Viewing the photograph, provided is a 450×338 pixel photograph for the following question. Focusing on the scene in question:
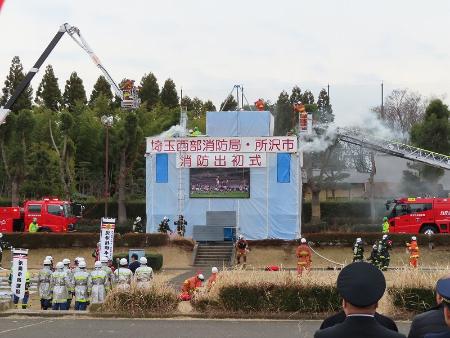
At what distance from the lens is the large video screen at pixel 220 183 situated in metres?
40.4

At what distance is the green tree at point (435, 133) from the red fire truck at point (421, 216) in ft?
33.7

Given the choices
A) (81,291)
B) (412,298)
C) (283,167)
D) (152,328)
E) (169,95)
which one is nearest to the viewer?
(152,328)

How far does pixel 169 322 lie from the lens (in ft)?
48.4

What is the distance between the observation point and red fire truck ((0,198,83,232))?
41094mm

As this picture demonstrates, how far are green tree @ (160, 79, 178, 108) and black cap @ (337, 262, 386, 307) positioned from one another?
77.5 meters

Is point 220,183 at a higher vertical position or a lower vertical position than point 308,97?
lower

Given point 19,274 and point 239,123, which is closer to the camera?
point 19,274

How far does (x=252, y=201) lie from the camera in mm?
40312

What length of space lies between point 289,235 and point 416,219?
741cm

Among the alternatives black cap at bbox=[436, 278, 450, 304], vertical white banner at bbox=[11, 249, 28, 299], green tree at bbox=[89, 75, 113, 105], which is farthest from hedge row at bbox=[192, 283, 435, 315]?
green tree at bbox=[89, 75, 113, 105]

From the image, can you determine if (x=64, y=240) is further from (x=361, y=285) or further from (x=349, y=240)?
(x=361, y=285)

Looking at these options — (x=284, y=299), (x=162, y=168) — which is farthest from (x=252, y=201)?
(x=284, y=299)

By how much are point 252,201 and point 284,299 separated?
25.0m

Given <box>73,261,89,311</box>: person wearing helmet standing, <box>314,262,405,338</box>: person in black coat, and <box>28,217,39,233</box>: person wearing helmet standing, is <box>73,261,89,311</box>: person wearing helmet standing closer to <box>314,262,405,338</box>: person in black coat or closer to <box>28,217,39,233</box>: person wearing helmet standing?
<box>314,262,405,338</box>: person in black coat
